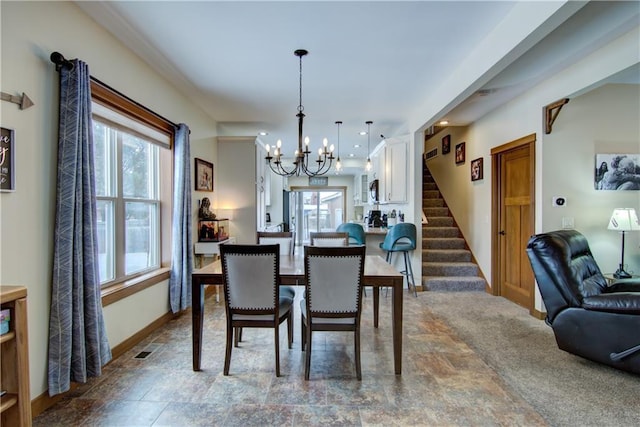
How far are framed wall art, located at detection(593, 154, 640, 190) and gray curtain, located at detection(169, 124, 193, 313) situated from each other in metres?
4.67

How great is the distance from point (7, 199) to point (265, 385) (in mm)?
1931

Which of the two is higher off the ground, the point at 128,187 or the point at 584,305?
the point at 128,187

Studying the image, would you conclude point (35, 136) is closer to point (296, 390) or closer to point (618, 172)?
point (296, 390)

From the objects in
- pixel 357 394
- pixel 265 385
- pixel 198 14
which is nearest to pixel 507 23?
pixel 198 14

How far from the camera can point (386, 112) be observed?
4781 millimetres

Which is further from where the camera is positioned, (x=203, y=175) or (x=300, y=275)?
(x=203, y=175)

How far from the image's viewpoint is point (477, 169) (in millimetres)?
5215

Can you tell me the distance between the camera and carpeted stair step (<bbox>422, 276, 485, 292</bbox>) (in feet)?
16.6

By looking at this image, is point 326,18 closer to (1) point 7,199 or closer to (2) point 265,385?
(1) point 7,199

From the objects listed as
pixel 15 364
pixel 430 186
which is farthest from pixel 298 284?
pixel 430 186

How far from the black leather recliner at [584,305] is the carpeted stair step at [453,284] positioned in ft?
7.01

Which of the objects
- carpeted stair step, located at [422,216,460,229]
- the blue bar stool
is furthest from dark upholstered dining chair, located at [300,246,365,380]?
carpeted stair step, located at [422,216,460,229]

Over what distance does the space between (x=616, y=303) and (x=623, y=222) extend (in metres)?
1.46

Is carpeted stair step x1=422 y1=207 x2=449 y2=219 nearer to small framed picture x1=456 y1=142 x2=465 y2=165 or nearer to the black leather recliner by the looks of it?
small framed picture x1=456 y1=142 x2=465 y2=165
